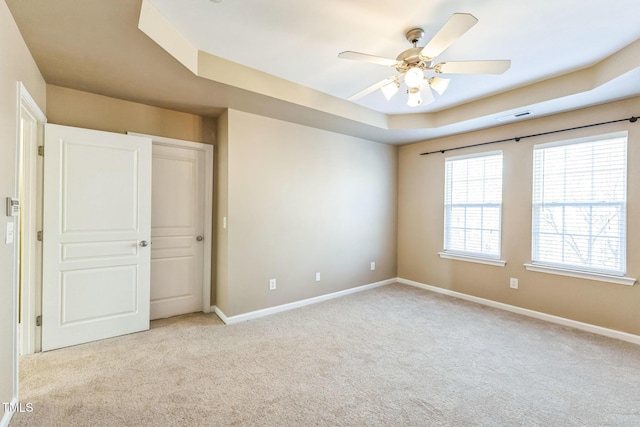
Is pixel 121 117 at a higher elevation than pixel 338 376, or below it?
higher

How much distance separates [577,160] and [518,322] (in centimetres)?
195

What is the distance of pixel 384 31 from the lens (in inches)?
85.2

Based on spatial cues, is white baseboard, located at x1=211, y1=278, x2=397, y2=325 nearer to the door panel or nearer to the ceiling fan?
the door panel

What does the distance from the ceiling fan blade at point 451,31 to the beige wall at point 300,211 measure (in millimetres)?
2106

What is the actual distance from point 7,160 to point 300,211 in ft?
8.73

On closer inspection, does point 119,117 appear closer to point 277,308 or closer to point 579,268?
point 277,308

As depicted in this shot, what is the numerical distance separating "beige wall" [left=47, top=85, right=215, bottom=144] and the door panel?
20cm

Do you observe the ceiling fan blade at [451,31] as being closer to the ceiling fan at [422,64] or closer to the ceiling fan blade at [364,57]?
the ceiling fan at [422,64]

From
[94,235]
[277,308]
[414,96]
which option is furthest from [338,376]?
[94,235]

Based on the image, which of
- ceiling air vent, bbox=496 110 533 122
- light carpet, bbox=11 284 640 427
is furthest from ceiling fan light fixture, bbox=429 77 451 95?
light carpet, bbox=11 284 640 427

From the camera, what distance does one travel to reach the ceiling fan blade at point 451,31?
59.2 inches

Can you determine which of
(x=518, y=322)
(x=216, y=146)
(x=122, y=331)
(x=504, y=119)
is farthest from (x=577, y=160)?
(x=122, y=331)

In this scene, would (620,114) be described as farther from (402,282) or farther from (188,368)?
(188,368)

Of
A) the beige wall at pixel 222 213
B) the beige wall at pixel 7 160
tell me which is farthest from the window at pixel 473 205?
the beige wall at pixel 7 160
